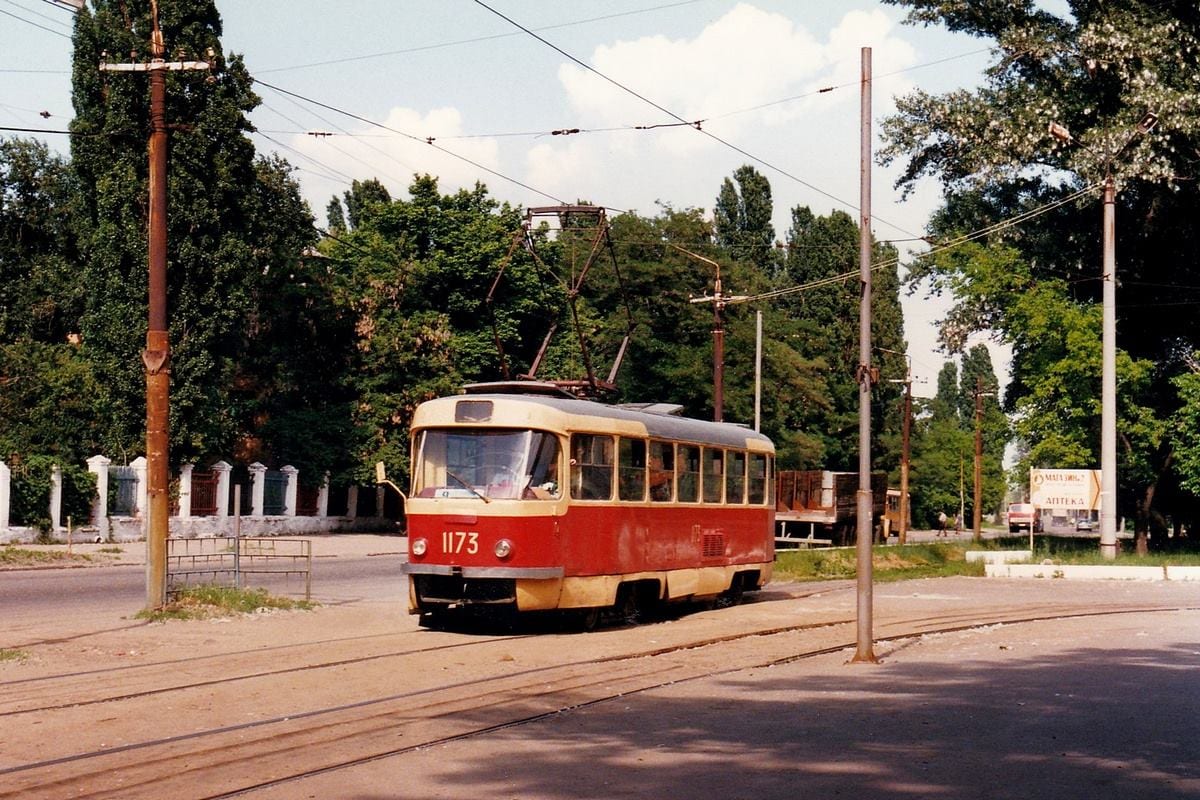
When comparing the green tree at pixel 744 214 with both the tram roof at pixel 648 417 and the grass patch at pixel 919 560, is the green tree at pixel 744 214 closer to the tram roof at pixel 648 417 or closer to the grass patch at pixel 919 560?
the grass patch at pixel 919 560

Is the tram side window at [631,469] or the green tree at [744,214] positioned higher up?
the green tree at [744,214]

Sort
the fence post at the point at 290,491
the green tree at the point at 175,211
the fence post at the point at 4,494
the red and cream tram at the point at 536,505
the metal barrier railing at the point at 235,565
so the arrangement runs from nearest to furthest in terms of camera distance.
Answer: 1. the red and cream tram at the point at 536,505
2. the metal barrier railing at the point at 235,565
3. the fence post at the point at 4,494
4. the green tree at the point at 175,211
5. the fence post at the point at 290,491

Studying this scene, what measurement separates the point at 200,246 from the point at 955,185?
2279 centimetres

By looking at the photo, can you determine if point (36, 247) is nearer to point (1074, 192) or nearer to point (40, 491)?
point (40, 491)

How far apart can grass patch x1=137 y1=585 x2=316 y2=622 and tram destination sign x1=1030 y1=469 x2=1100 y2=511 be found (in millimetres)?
21293

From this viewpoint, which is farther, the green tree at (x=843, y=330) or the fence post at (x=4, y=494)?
the green tree at (x=843, y=330)

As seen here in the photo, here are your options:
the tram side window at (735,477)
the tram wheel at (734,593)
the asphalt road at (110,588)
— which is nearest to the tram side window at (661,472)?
the tram side window at (735,477)

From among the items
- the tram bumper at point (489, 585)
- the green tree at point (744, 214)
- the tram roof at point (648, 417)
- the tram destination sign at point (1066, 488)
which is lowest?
the tram bumper at point (489, 585)

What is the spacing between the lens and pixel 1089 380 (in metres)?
40.9

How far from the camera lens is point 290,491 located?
53.4 m

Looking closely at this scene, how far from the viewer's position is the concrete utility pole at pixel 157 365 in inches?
742

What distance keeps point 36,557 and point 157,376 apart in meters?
15.0

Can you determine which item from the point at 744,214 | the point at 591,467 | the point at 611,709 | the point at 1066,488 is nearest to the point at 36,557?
the point at 591,467

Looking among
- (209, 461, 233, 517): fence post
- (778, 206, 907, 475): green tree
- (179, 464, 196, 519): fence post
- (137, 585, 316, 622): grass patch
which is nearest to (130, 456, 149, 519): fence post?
(179, 464, 196, 519): fence post
